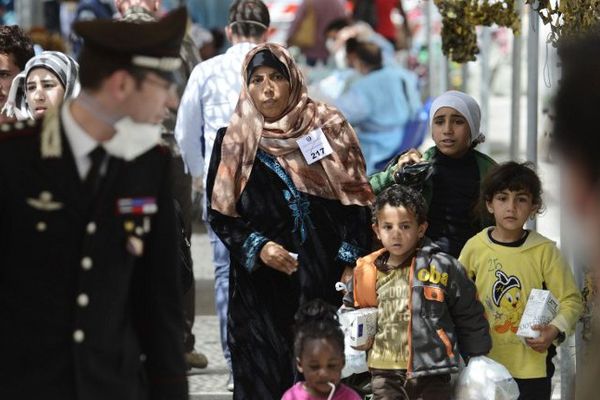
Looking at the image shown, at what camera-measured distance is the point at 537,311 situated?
21.1 feet

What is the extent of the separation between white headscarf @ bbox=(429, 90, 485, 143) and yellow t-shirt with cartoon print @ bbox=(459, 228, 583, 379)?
0.79 meters

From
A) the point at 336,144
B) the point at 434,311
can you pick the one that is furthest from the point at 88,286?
the point at 336,144

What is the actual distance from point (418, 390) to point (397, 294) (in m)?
0.39

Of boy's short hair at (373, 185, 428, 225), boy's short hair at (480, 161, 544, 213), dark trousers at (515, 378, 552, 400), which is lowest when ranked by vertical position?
dark trousers at (515, 378, 552, 400)

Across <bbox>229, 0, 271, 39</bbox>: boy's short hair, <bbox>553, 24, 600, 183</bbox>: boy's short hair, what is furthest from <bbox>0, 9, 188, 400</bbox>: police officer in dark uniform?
<bbox>229, 0, 271, 39</bbox>: boy's short hair

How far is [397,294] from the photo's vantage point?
640cm

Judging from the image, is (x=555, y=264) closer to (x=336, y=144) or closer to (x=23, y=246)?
(x=336, y=144)

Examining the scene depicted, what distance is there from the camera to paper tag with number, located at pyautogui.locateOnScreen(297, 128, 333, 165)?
22.5ft

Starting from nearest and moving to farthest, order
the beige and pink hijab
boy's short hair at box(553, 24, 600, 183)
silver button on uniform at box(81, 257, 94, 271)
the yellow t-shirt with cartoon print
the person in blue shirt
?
1. boy's short hair at box(553, 24, 600, 183)
2. silver button on uniform at box(81, 257, 94, 271)
3. the yellow t-shirt with cartoon print
4. the beige and pink hijab
5. the person in blue shirt

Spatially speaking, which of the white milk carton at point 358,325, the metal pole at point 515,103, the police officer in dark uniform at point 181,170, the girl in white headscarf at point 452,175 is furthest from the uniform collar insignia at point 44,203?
the metal pole at point 515,103

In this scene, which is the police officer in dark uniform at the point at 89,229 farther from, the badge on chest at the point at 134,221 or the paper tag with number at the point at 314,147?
the paper tag with number at the point at 314,147

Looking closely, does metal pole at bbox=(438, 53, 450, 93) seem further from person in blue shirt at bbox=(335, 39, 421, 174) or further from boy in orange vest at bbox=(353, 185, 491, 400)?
boy in orange vest at bbox=(353, 185, 491, 400)

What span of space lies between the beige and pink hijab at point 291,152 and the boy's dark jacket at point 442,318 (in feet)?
2.20

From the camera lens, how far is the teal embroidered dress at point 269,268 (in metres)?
6.84
